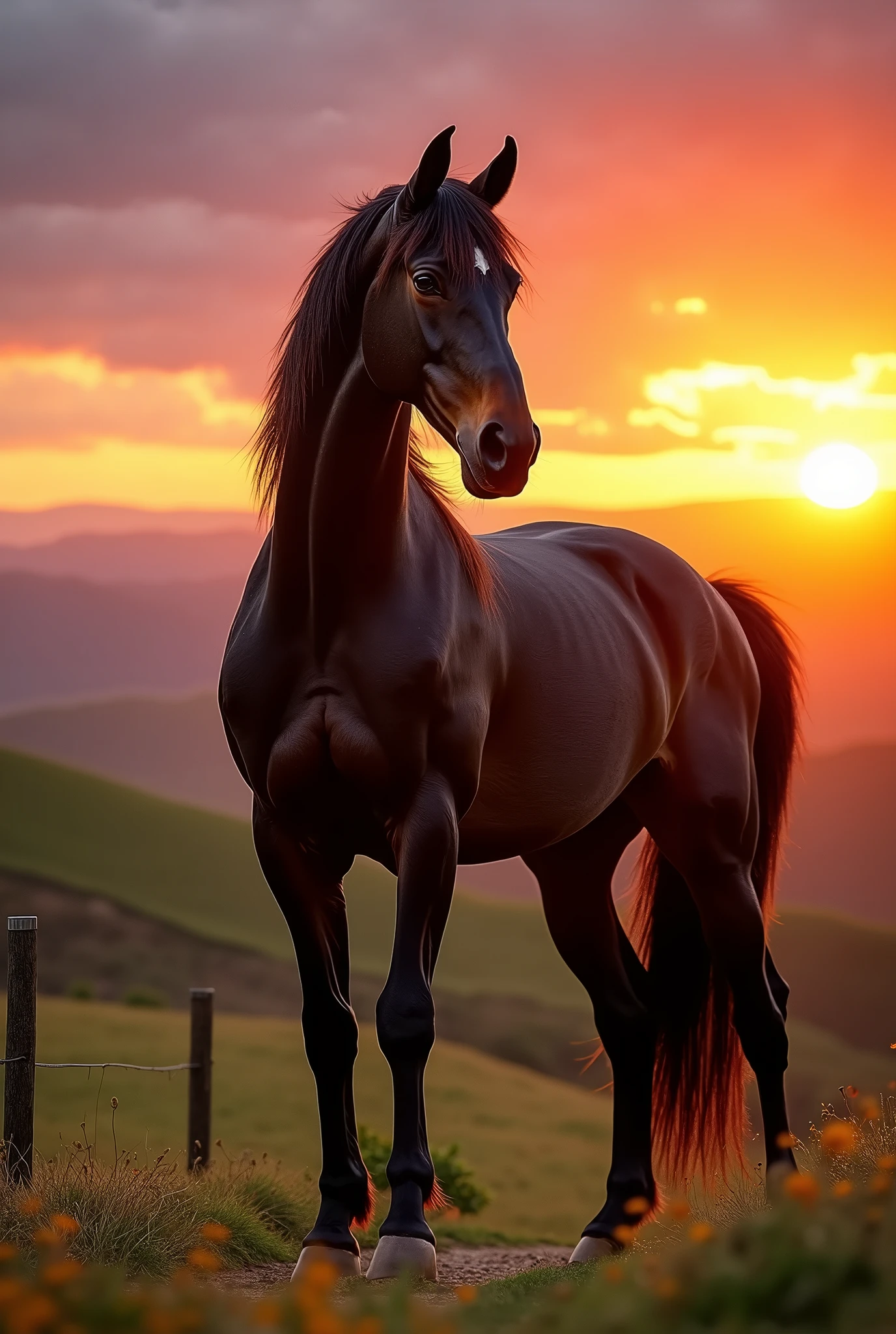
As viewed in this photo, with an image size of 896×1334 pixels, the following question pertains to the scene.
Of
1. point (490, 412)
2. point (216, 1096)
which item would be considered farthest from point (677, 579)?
point (216, 1096)

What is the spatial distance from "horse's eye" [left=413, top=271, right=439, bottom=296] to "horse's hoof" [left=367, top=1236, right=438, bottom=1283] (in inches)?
113

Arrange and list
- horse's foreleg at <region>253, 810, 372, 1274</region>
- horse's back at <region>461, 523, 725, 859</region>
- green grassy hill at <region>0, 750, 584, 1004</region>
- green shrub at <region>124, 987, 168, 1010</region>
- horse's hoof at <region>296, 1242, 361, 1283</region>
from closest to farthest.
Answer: horse's hoof at <region>296, 1242, 361, 1283</region>
horse's foreleg at <region>253, 810, 372, 1274</region>
horse's back at <region>461, 523, 725, 859</region>
green shrub at <region>124, 987, 168, 1010</region>
green grassy hill at <region>0, 750, 584, 1004</region>

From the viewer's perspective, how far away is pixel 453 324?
393 centimetres

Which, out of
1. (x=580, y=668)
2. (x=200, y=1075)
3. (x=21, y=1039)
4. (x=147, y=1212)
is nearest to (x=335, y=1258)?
(x=147, y=1212)

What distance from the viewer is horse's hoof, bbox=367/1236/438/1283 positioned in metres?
4.00

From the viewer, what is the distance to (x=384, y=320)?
4141mm

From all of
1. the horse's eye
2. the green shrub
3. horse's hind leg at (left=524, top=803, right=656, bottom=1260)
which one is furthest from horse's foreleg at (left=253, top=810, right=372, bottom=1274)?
the green shrub

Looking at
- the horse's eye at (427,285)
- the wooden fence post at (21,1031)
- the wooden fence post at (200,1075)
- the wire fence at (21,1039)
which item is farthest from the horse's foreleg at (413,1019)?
the wooden fence post at (200,1075)

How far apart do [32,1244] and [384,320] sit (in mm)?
3413

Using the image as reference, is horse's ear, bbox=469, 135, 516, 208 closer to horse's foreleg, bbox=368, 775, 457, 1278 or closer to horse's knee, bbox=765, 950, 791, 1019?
horse's foreleg, bbox=368, 775, 457, 1278

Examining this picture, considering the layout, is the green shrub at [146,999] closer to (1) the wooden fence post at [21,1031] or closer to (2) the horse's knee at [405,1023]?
(1) the wooden fence post at [21,1031]

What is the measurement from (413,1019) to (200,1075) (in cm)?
483

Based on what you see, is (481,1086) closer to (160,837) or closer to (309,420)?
(309,420)

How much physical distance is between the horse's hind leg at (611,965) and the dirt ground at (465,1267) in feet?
2.18
